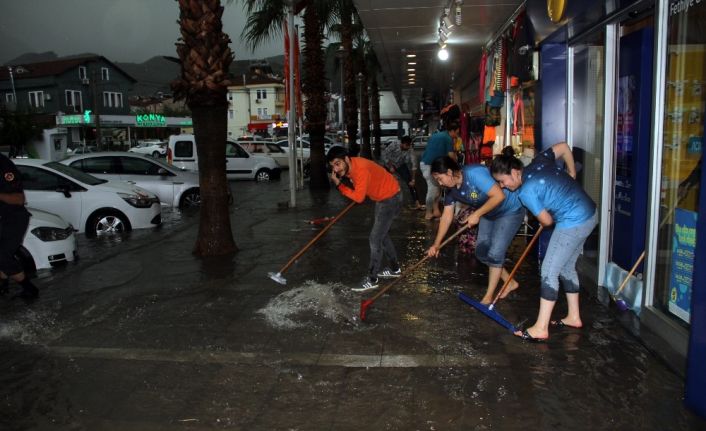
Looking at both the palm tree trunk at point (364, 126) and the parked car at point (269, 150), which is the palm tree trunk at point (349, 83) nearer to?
the parked car at point (269, 150)

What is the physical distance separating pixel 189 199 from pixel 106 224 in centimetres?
383

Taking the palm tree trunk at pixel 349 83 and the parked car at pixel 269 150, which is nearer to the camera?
the palm tree trunk at pixel 349 83

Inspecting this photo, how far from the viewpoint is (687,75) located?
14.9 ft

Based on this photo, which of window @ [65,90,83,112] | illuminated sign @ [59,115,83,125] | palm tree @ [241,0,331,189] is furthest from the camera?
window @ [65,90,83,112]

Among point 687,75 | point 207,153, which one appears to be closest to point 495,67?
point 207,153

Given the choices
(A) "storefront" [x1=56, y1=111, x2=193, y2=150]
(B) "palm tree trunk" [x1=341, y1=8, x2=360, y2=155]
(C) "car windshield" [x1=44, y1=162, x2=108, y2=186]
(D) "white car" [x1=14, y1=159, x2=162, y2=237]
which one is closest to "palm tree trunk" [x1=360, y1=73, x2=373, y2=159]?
(B) "palm tree trunk" [x1=341, y1=8, x2=360, y2=155]

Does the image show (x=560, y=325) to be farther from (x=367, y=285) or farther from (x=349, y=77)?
(x=349, y=77)

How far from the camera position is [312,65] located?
59.4 ft

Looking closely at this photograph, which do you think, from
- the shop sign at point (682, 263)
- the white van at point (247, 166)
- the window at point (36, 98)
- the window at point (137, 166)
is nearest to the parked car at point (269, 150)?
the white van at point (247, 166)

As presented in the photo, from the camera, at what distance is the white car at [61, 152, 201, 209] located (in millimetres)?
13227

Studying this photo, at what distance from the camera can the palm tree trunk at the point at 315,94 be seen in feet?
58.5

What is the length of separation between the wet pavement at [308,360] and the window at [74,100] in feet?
204

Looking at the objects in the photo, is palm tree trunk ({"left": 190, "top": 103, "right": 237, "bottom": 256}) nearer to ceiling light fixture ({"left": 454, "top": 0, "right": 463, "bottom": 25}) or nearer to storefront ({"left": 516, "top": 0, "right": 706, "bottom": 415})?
ceiling light fixture ({"left": 454, "top": 0, "right": 463, "bottom": 25})

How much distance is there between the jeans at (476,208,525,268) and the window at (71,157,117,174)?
33.1 ft
